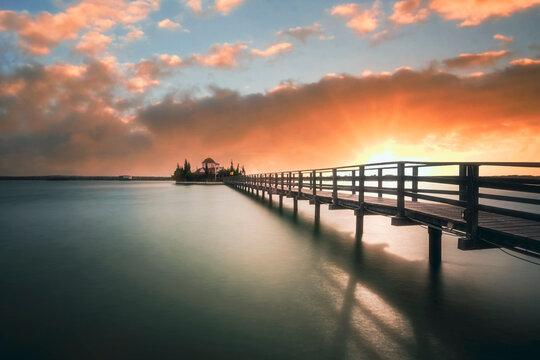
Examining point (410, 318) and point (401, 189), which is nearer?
point (410, 318)

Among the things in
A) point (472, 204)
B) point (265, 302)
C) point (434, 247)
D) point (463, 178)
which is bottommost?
point (265, 302)

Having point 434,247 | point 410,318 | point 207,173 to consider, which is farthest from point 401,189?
point 207,173

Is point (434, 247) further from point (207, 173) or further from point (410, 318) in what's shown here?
point (207, 173)

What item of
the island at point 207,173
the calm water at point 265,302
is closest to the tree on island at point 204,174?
the island at point 207,173

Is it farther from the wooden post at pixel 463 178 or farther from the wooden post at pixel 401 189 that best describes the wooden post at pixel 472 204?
the wooden post at pixel 401 189

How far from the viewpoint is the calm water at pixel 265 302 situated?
4.86 meters

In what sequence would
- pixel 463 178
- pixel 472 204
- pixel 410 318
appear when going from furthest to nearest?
1. pixel 463 178
2. pixel 472 204
3. pixel 410 318

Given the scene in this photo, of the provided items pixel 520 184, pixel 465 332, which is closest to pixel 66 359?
pixel 465 332

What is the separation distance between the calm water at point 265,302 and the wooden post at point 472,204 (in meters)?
1.44

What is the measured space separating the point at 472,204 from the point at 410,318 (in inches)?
91.0

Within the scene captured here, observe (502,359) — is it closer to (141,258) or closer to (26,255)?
(141,258)

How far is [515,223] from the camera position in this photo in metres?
6.58

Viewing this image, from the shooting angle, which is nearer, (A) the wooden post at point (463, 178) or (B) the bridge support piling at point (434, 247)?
(A) the wooden post at point (463, 178)

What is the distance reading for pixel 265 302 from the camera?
264 inches
